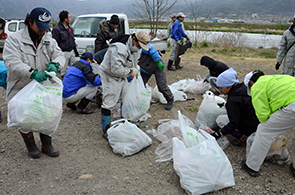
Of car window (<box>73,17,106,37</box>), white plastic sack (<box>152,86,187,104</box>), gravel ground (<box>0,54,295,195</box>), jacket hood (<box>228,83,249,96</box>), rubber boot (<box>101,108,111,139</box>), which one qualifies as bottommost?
gravel ground (<box>0,54,295,195</box>)

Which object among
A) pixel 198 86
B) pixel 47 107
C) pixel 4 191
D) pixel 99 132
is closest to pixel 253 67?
pixel 198 86

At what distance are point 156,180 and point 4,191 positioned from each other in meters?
1.50

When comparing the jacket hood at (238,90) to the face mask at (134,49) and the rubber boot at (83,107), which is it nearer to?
the face mask at (134,49)

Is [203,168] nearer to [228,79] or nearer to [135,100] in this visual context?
[228,79]

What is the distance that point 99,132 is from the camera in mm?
3426

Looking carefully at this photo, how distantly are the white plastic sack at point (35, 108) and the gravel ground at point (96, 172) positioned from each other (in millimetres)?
512

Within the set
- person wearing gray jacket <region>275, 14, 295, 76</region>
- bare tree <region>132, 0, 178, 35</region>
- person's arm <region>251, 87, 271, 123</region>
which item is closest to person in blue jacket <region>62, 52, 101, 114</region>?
person's arm <region>251, 87, 271, 123</region>

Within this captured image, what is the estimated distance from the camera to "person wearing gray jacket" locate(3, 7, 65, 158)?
7.54ft

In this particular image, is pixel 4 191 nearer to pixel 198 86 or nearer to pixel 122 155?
pixel 122 155

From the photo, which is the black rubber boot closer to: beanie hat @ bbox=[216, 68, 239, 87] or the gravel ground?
the gravel ground

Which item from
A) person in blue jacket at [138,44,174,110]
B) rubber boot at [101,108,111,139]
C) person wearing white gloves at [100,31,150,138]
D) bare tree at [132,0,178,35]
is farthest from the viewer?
bare tree at [132,0,178,35]

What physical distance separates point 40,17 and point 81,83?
1.80m

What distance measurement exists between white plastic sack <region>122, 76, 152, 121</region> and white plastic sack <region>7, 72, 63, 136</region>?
1.09 metres

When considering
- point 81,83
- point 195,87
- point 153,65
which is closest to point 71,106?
point 81,83
